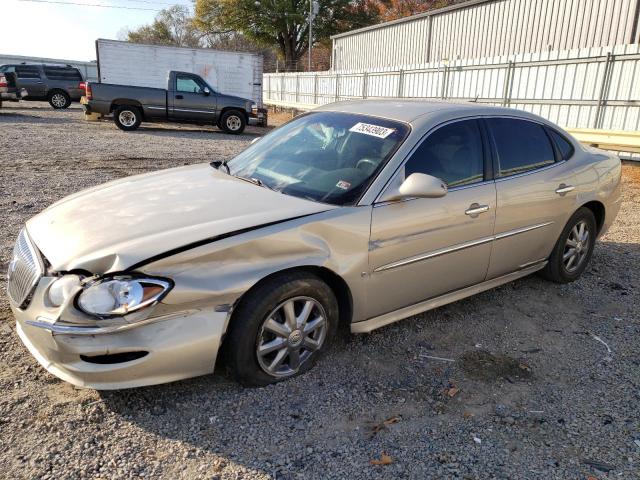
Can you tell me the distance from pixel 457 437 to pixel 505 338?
4.28 feet

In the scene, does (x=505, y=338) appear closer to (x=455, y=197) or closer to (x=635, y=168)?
(x=455, y=197)

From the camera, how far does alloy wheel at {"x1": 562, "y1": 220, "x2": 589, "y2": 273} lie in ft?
15.2

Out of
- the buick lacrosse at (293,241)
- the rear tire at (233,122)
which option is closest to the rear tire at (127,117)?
the rear tire at (233,122)

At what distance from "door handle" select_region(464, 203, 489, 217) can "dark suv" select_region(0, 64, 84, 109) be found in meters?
23.3

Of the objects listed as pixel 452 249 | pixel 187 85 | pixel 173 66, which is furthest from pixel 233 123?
pixel 452 249

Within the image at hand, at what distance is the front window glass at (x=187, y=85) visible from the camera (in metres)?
16.2

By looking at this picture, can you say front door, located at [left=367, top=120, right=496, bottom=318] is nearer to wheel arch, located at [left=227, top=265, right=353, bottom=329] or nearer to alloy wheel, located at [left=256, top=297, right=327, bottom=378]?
wheel arch, located at [left=227, top=265, right=353, bottom=329]

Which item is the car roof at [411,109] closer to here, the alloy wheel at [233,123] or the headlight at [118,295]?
the headlight at [118,295]

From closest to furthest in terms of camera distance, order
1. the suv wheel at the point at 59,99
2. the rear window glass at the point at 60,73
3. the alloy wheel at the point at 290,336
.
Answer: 1. the alloy wheel at the point at 290,336
2. the rear window glass at the point at 60,73
3. the suv wheel at the point at 59,99

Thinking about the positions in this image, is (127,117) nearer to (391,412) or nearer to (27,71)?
(27,71)

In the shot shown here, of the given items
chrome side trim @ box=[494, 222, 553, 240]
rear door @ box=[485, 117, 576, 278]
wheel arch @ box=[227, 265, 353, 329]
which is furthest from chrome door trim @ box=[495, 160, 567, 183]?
wheel arch @ box=[227, 265, 353, 329]

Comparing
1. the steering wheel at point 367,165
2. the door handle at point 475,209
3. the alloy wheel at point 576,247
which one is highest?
the steering wheel at point 367,165

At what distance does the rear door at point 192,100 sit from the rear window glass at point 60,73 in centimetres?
1109

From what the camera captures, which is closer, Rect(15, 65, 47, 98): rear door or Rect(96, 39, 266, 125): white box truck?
Rect(96, 39, 266, 125): white box truck
